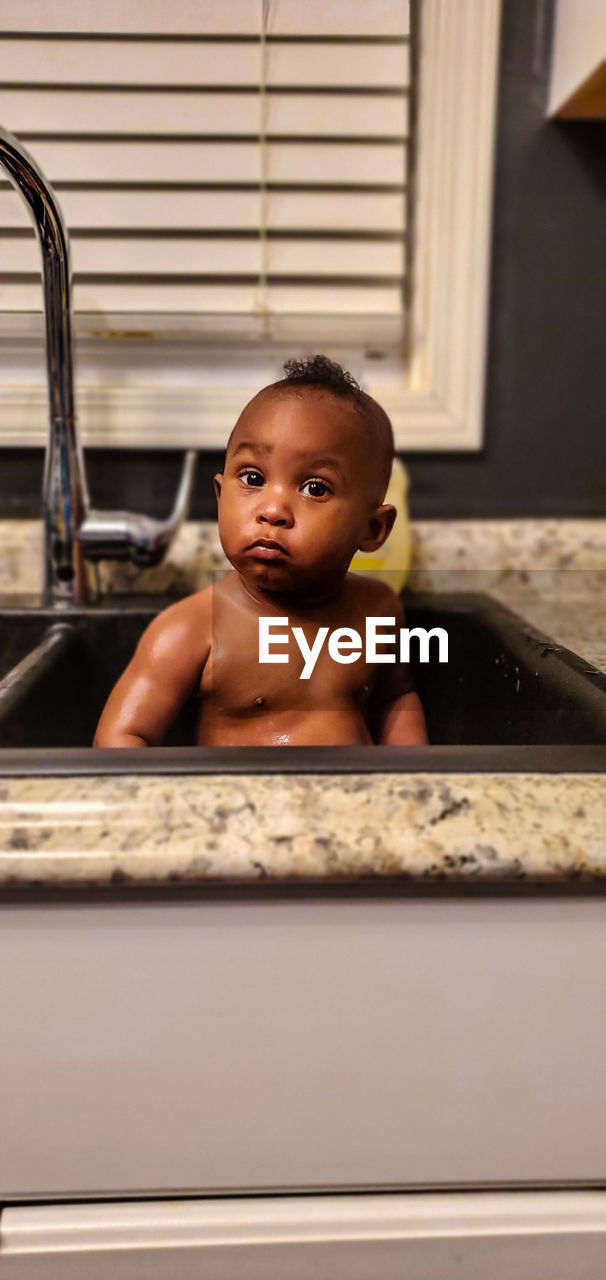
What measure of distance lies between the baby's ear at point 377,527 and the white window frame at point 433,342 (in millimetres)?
400

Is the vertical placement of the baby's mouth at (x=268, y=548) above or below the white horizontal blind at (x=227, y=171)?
below

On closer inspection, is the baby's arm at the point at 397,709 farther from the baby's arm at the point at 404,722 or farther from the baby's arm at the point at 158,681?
the baby's arm at the point at 158,681

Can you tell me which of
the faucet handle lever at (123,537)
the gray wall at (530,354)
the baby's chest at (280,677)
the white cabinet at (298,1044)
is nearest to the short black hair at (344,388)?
the baby's chest at (280,677)

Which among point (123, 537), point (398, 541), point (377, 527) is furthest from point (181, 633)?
point (398, 541)

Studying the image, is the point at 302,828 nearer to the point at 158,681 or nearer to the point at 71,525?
the point at 158,681

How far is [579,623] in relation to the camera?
2.26 ft

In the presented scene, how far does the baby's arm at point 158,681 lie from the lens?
496 mm

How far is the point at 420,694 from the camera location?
0.52 m

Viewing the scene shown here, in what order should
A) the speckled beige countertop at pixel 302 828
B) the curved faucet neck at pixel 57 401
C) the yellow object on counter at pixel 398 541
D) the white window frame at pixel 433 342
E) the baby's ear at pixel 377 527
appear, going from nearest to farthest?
the speckled beige countertop at pixel 302 828 → the baby's ear at pixel 377 527 → the curved faucet neck at pixel 57 401 → the yellow object on counter at pixel 398 541 → the white window frame at pixel 433 342

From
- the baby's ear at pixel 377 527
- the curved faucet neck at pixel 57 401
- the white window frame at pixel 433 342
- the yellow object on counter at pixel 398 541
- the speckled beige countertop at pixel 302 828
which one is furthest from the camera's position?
the white window frame at pixel 433 342

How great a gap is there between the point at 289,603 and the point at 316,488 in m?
0.08

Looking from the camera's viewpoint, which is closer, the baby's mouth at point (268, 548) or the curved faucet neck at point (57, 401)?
the baby's mouth at point (268, 548)

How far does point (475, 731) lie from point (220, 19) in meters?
0.54

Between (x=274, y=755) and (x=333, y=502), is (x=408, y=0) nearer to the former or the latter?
(x=333, y=502)
